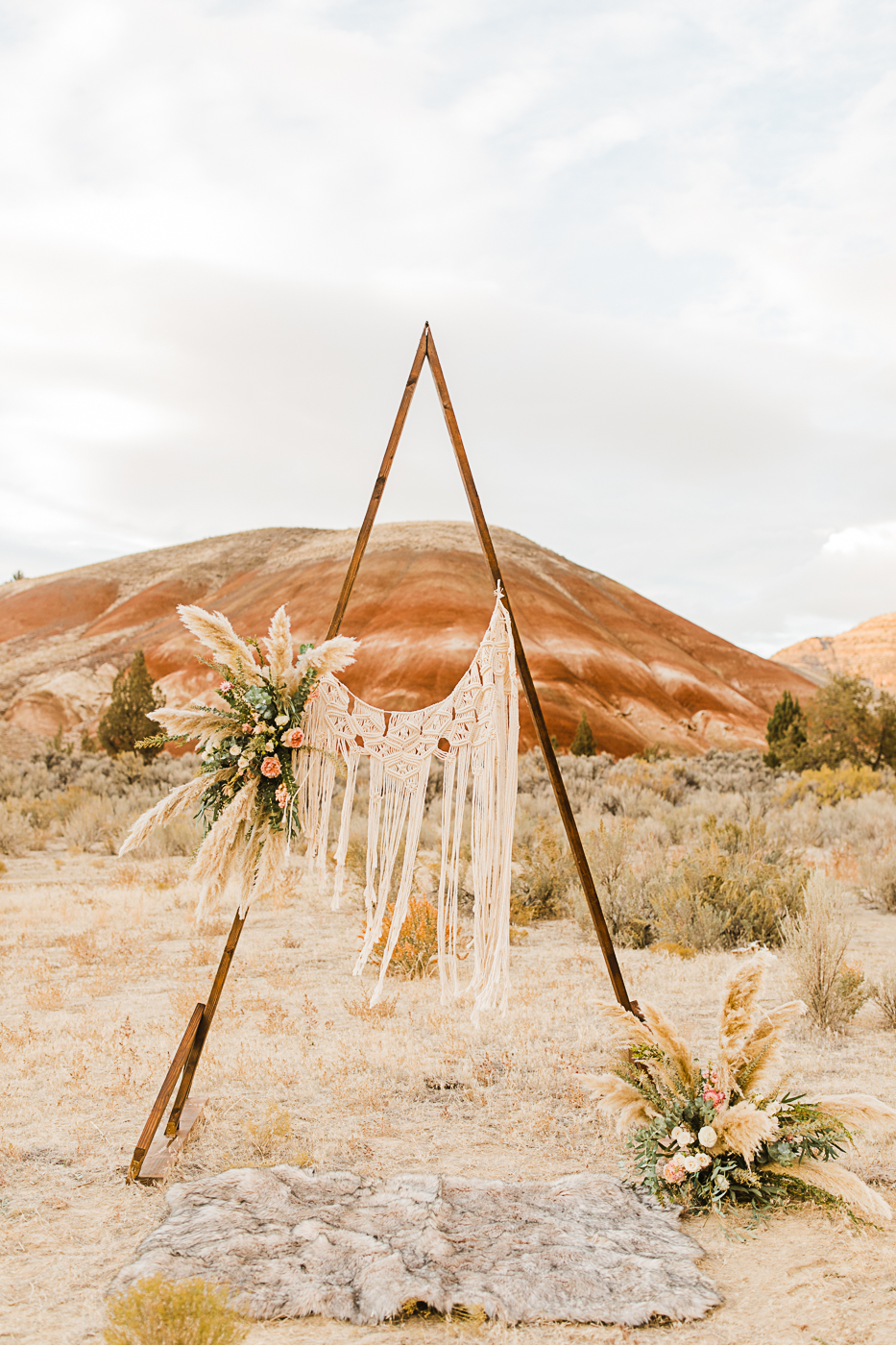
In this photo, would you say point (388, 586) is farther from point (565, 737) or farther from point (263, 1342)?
point (263, 1342)

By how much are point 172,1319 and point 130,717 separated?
16.2 m

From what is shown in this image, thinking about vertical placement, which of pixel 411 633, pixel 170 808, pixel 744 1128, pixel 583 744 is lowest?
pixel 744 1128

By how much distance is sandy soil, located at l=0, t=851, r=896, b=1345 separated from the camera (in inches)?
92.6

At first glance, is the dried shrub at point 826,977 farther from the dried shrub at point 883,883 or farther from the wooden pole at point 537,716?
the dried shrub at point 883,883

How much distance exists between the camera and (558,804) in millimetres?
3316

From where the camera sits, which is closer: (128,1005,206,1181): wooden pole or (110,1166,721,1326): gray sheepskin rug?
(110,1166,721,1326): gray sheepskin rug

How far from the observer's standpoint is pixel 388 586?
30.3 meters

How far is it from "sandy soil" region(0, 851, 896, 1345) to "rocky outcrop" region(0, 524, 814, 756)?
16658 mm

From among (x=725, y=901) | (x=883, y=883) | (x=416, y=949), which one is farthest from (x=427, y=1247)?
(x=883, y=883)

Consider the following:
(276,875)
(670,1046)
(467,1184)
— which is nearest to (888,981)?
(670,1046)

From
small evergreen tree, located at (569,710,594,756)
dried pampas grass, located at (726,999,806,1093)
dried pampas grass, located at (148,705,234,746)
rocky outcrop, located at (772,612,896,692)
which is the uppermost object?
rocky outcrop, located at (772,612,896,692)

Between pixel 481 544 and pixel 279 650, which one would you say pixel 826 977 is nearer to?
pixel 481 544

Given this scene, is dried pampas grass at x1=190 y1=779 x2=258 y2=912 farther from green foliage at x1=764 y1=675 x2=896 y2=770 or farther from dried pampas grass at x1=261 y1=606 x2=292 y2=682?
green foliage at x1=764 y1=675 x2=896 y2=770

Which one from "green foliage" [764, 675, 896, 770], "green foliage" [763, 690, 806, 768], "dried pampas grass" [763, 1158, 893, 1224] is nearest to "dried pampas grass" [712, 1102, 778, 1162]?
"dried pampas grass" [763, 1158, 893, 1224]
